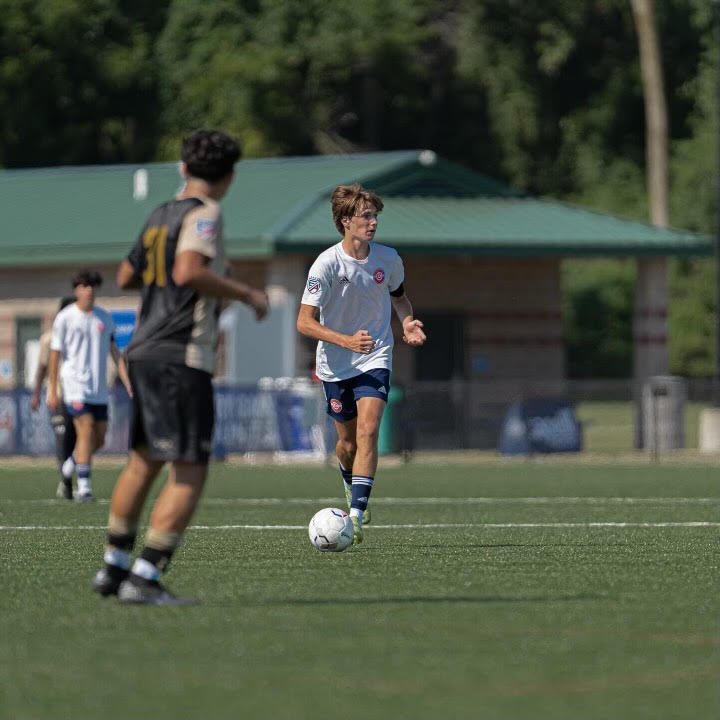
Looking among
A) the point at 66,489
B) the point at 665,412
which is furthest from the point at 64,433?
the point at 665,412

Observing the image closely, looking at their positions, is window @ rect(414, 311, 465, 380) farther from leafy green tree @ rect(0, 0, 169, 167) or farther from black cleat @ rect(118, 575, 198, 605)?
black cleat @ rect(118, 575, 198, 605)


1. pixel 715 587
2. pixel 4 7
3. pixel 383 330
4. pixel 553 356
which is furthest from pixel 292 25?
pixel 715 587

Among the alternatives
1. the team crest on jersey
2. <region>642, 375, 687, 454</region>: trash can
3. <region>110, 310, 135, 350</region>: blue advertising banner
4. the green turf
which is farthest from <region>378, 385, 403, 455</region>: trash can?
the team crest on jersey

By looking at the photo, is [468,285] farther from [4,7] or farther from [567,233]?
[4,7]

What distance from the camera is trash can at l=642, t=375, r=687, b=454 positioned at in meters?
31.9

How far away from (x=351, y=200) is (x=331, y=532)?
220 cm

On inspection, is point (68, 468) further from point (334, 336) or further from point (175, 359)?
point (175, 359)

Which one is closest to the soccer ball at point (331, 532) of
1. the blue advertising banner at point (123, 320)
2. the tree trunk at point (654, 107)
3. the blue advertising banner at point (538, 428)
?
the blue advertising banner at point (538, 428)

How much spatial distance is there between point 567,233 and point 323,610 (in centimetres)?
2767

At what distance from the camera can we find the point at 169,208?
8953mm

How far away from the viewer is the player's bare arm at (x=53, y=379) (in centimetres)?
1898

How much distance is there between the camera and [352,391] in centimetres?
1306

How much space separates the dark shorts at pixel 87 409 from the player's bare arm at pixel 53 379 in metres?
0.15

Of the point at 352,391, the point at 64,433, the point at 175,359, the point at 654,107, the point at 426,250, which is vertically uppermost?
the point at 654,107
